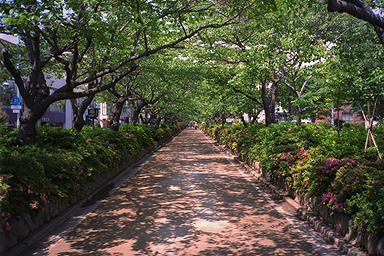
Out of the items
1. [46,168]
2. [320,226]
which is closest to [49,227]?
[46,168]

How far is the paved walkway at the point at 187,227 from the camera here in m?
5.89

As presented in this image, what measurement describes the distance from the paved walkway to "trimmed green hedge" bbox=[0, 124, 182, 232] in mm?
824

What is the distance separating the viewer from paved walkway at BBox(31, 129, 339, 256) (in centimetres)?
589

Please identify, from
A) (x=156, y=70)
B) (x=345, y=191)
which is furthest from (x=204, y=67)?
(x=345, y=191)

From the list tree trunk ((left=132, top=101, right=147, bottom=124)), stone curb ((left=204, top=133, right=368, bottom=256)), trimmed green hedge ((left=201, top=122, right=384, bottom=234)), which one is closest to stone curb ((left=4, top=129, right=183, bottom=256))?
stone curb ((left=204, top=133, right=368, bottom=256))

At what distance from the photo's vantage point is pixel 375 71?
32.1ft

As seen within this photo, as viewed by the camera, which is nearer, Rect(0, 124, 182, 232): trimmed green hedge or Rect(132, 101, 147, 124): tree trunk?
Rect(0, 124, 182, 232): trimmed green hedge

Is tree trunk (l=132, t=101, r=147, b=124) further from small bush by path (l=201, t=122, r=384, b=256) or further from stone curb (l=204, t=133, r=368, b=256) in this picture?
stone curb (l=204, t=133, r=368, b=256)

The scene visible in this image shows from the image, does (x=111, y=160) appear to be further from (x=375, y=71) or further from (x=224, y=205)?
(x=375, y=71)

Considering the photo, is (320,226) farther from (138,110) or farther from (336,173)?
(138,110)

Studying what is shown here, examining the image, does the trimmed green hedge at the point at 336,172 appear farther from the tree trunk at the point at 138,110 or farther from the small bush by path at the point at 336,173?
the tree trunk at the point at 138,110

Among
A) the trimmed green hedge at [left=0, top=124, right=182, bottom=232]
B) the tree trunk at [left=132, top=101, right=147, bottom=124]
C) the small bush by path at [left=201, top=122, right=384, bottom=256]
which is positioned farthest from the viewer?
the tree trunk at [left=132, top=101, right=147, bottom=124]

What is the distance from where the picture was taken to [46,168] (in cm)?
812

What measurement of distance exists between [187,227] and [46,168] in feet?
11.7
